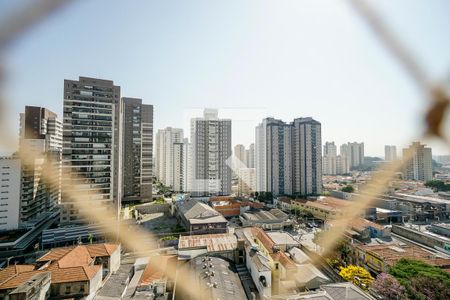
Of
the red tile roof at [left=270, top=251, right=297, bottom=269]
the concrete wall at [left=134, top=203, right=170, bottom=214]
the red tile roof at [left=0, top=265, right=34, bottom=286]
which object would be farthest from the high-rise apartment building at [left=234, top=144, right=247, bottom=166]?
the red tile roof at [left=0, top=265, right=34, bottom=286]

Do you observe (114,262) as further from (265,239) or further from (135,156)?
(135,156)

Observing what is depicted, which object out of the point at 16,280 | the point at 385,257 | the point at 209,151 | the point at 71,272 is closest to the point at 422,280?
the point at 385,257

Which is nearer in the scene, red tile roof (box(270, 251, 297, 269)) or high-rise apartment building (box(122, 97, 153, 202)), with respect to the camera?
red tile roof (box(270, 251, 297, 269))

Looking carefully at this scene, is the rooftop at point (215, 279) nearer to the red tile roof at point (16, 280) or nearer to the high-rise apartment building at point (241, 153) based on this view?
the red tile roof at point (16, 280)

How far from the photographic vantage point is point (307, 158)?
2155 centimetres

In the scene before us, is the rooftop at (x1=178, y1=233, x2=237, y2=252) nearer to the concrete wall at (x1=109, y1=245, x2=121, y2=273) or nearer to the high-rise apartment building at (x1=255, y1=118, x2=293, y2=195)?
the concrete wall at (x1=109, y1=245, x2=121, y2=273)

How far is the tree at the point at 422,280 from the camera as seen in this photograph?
5660 mm

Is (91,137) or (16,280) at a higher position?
(91,137)

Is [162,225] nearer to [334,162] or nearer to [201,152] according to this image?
[201,152]

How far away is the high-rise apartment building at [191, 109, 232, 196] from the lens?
2012cm

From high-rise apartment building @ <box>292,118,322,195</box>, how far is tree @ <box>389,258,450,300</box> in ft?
48.4

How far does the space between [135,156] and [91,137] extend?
705cm

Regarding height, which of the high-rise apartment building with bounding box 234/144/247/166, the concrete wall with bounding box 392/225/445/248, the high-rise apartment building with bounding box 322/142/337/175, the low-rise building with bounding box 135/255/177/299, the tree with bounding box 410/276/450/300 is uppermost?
the high-rise apartment building with bounding box 234/144/247/166

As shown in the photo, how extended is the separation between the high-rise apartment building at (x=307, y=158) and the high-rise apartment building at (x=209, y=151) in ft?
20.7
